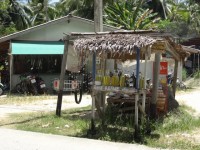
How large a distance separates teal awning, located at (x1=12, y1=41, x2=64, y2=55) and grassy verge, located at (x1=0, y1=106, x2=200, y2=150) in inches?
279

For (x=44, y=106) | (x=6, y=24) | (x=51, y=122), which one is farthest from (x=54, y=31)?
(x=6, y=24)

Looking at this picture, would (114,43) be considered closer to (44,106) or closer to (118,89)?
(118,89)

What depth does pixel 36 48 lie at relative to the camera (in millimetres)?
20344

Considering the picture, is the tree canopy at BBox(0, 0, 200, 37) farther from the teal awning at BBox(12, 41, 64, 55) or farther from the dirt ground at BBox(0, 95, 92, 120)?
the dirt ground at BBox(0, 95, 92, 120)

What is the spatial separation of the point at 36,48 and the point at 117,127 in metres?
10.8

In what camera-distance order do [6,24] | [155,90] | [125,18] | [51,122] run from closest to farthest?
1. [155,90]
2. [51,122]
3. [125,18]
4. [6,24]

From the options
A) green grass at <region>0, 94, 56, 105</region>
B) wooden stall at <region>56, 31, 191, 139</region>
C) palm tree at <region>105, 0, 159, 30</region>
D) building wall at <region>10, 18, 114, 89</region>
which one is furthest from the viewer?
palm tree at <region>105, 0, 159, 30</region>

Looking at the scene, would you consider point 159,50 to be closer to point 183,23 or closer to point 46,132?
point 46,132

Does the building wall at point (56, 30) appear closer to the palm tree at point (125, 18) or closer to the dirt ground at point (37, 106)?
the dirt ground at point (37, 106)

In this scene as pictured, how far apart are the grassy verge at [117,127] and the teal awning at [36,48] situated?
23.2 feet

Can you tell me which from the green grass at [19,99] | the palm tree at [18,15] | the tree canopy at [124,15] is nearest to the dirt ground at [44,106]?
the green grass at [19,99]

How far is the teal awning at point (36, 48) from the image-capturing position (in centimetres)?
1973

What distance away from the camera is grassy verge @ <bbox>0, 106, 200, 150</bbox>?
29.8ft

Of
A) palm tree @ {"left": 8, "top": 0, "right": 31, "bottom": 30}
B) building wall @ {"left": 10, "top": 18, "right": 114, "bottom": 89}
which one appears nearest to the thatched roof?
building wall @ {"left": 10, "top": 18, "right": 114, "bottom": 89}
